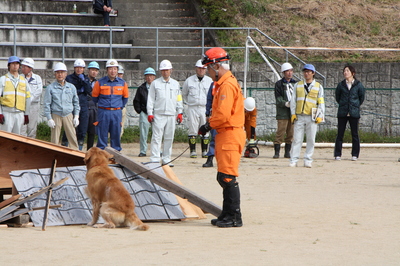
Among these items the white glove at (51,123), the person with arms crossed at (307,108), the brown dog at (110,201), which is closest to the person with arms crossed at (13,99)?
the white glove at (51,123)

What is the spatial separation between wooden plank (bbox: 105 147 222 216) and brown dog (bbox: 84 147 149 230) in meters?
0.76

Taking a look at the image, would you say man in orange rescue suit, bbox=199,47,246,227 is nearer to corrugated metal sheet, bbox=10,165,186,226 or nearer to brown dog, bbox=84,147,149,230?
corrugated metal sheet, bbox=10,165,186,226

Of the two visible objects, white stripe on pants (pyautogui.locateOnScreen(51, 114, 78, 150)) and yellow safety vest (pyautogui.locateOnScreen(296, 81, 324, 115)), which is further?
white stripe on pants (pyautogui.locateOnScreen(51, 114, 78, 150))

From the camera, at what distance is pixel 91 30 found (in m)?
23.5

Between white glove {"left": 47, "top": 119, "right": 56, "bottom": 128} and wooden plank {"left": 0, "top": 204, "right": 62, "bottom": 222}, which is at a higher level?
white glove {"left": 47, "top": 119, "right": 56, "bottom": 128}

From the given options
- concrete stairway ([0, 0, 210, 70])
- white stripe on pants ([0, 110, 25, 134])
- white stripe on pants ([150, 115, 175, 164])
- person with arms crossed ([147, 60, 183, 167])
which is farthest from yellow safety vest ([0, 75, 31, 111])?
concrete stairway ([0, 0, 210, 70])

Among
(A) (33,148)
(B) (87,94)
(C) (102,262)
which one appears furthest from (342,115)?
(C) (102,262)

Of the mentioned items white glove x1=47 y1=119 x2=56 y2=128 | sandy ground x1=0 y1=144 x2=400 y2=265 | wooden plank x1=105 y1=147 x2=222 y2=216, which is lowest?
sandy ground x1=0 y1=144 x2=400 y2=265

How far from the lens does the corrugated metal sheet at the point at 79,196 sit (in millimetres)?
8484

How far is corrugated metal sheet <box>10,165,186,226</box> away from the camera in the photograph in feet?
27.8

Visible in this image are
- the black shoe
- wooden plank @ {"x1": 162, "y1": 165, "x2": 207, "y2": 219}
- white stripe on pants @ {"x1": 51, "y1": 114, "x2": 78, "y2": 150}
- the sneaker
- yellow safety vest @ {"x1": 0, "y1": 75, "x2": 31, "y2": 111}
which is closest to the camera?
the black shoe

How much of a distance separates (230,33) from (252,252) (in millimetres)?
19468

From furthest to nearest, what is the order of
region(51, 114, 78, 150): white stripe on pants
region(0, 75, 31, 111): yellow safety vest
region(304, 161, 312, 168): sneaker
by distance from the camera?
1. region(51, 114, 78, 150): white stripe on pants
2. region(304, 161, 312, 168): sneaker
3. region(0, 75, 31, 111): yellow safety vest

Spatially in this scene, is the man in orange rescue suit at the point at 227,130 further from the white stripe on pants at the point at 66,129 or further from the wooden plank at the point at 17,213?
the white stripe on pants at the point at 66,129
